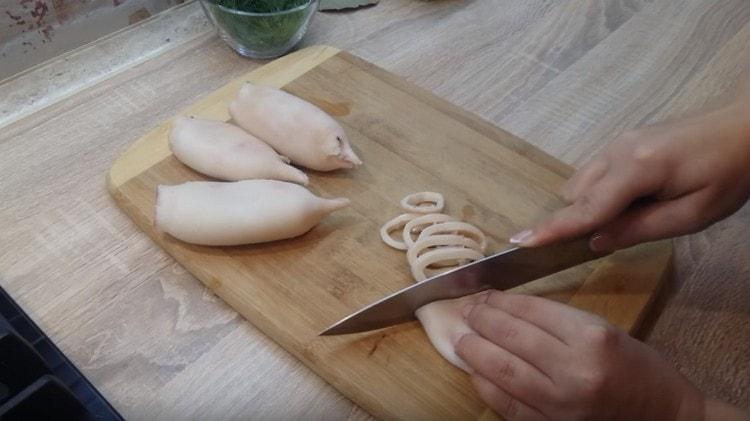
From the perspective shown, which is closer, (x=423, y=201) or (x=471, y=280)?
(x=471, y=280)

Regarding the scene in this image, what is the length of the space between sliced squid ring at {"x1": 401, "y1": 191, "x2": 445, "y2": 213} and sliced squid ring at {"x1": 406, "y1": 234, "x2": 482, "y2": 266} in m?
0.06

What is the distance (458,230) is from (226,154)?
31cm

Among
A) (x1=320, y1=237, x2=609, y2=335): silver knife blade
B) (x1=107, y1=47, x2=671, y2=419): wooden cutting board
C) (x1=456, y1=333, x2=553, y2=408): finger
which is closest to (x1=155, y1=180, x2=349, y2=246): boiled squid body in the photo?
(x1=107, y1=47, x2=671, y2=419): wooden cutting board

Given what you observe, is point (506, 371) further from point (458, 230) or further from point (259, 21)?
point (259, 21)

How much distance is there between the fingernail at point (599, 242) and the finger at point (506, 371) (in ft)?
0.61

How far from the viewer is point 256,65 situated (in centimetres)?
116

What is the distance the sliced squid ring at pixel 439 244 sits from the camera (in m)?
0.80

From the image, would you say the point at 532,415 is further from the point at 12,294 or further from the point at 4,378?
the point at 12,294

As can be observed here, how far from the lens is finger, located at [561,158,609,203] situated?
2.54 ft

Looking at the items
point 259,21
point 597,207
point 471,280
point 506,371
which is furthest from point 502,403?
point 259,21

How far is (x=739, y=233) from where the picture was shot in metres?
0.91

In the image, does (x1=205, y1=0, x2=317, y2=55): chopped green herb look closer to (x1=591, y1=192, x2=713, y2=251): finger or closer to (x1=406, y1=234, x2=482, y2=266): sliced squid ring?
(x1=406, y1=234, x2=482, y2=266): sliced squid ring

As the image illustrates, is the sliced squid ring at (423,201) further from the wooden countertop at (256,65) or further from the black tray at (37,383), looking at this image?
the black tray at (37,383)

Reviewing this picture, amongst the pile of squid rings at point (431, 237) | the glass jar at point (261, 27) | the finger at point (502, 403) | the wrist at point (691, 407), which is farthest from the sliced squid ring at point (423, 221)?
the glass jar at point (261, 27)
